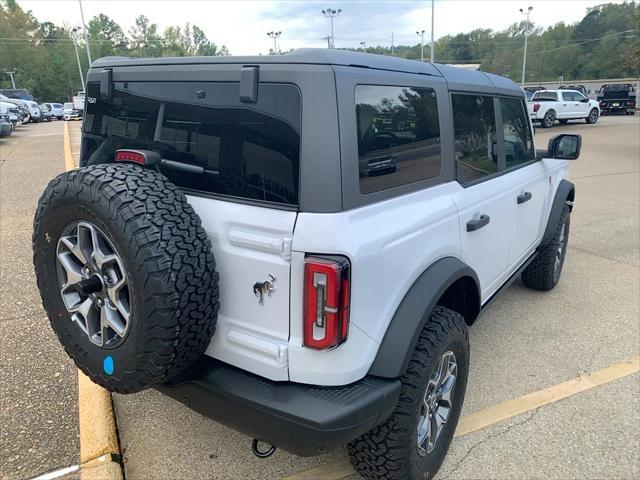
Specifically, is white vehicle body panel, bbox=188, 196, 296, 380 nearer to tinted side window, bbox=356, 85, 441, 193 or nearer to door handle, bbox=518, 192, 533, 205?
tinted side window, bbox=356, 85, 441, 193

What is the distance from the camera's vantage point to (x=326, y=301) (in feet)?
5.65

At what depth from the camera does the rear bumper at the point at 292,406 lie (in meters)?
1.75

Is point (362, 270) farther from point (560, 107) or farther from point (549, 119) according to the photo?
point (560, 107)

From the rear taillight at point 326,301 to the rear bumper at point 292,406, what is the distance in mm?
213

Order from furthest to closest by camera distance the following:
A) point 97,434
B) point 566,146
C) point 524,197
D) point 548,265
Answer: point 548,265, point 566,146, point 524,197, point 97,434

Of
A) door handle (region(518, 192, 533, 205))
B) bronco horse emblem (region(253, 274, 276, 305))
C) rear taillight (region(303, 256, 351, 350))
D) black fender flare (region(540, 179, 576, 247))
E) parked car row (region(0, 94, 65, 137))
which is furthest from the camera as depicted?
parked car row (region(0, 94, 65, 137))

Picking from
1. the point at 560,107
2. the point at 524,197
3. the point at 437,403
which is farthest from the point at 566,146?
the point at 560,107

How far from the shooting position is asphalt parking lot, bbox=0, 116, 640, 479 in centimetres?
245

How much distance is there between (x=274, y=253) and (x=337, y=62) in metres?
0.75

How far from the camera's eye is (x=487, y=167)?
2975 millimetres

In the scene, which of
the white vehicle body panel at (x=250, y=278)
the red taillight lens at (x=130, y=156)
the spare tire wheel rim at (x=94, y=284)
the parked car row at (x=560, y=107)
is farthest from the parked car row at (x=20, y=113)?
the parked car row at (x=560, y=107)

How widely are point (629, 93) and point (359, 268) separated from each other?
3754 centimetres

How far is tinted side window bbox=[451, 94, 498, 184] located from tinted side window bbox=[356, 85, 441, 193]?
251 millimetres

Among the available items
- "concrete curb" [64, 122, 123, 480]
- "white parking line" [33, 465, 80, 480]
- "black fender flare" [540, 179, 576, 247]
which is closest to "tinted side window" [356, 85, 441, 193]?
"concrete curb" [64, 122, 123, 480]
